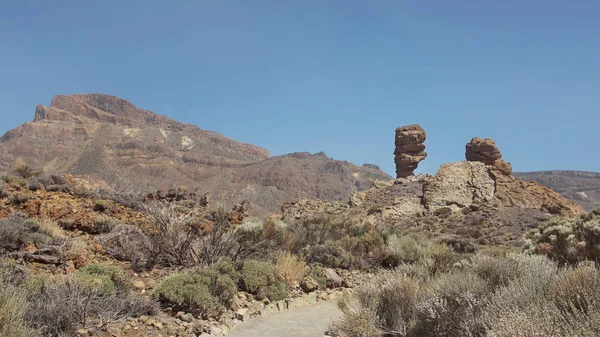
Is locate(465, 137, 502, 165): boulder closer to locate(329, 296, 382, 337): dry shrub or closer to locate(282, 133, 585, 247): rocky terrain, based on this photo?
locate(282, 133, 585, 247): rocky terrain

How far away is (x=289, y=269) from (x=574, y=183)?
116 meters

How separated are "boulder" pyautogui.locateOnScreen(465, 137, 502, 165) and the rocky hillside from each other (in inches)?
2176

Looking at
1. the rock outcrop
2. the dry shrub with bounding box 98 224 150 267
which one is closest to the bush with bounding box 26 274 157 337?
the dry shrub with bounding box 98 224 150 267

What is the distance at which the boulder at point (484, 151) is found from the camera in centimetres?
3878

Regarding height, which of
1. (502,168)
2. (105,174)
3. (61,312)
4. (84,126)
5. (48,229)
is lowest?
(61,312)

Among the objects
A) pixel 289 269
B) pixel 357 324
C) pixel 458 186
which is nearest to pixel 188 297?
pixel 357 324

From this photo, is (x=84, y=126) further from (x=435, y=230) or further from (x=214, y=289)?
(x=214, y=289)

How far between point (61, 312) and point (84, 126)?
113m

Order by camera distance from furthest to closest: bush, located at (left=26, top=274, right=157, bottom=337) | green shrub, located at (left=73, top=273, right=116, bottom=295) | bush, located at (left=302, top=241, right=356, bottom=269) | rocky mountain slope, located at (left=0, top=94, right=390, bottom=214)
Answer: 1. rocky mountain slope, located at (left=0, top=94, right=390, bottom=214)
2. bush, located at (left=302, top=241, right=356, bottom=269)
3. green shrub, located at (left=73, top=273, right=116, bottom=295)
4. bush, located at (left=26, top=274, right=157, bottom=337)

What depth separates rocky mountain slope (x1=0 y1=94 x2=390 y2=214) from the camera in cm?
7425

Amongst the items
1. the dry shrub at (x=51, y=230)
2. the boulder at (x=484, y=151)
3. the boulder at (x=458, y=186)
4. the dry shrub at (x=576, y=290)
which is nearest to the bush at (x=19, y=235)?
the dry shrub at (x=51, y=230)

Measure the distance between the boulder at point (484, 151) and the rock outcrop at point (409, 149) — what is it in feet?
40.7

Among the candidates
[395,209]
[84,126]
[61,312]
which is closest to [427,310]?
[61,312]

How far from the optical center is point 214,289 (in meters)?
7.01
